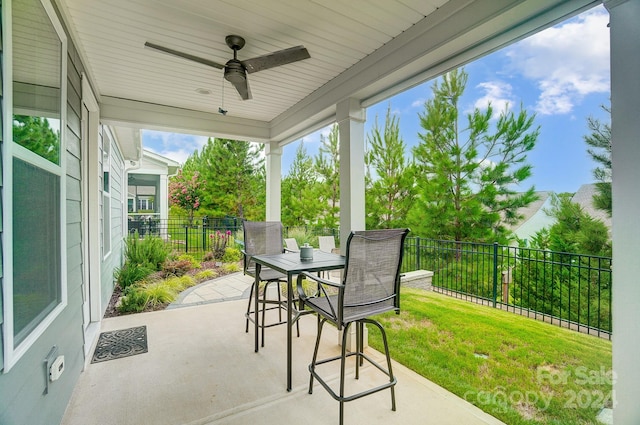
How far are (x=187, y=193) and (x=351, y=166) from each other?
13.5 m

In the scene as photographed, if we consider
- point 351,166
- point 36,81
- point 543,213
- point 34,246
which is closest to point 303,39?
point 351,166

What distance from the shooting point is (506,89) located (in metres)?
5.61

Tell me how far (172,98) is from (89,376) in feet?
10.00

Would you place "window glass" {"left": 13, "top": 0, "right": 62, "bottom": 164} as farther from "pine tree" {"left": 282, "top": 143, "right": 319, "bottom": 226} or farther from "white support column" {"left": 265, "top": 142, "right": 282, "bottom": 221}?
"pine tree" {"left": 282, "top": 143, "right": 319, "bottom": 226}

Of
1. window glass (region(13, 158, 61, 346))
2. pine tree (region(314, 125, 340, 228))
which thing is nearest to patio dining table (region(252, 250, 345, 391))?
window glass (region(13, 158, 61, 346))

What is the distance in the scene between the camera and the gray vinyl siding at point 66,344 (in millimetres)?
1307

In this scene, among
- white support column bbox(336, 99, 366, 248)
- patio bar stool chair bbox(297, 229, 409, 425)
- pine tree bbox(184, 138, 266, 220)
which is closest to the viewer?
patio bar stool chair bbox(297, 229, 409, 425)

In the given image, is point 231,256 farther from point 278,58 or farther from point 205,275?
point 278,58

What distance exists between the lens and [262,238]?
3.46m

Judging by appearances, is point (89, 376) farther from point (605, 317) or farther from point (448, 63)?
point (605, 317)

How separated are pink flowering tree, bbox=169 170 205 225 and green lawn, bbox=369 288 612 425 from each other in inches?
493

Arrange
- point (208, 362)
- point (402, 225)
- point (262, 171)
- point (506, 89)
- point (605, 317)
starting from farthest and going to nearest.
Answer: point (262, 171), point (402, 225), point (506, 89), point (605, 317), point (208, 362)

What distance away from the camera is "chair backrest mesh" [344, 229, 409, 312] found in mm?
1877

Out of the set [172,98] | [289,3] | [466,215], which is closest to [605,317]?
[466,215]
